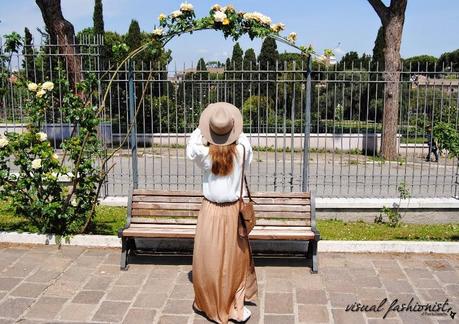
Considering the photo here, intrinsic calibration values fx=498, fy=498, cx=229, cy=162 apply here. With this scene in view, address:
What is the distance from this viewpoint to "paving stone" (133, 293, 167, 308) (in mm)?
4535

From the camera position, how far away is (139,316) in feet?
14.2

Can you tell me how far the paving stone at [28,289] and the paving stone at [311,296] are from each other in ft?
8.12

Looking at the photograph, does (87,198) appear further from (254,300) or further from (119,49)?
(254,300)

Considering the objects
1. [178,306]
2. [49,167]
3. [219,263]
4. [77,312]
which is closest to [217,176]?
[219,263]

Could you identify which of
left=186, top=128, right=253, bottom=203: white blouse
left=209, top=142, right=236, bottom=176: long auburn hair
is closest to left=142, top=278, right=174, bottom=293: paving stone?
left=186, top=128, right=253, bottom=203: white blouse

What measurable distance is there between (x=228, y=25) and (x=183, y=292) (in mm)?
3197

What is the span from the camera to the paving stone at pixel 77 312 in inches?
168

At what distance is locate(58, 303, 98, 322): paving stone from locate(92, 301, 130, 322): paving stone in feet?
0.20

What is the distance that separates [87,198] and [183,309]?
2.43m

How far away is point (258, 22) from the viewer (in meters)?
6.04

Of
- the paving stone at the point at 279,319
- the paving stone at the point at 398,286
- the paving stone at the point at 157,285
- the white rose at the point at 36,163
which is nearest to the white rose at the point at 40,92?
the white rose at the point at 36,163

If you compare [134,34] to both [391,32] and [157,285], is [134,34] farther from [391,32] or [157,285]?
[157,285]

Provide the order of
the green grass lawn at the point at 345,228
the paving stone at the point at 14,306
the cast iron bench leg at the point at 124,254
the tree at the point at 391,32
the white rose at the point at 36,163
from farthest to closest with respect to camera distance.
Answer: the tree at the point at 391,32, the green grass lawn at the point at 345,228, the white rose at the point at 36,163, the cast iron bench leg at the point at 124,254, the paving stone at the point at 14,306

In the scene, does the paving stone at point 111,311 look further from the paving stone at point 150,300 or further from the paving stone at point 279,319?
the paving stone at point 279,319
